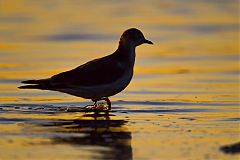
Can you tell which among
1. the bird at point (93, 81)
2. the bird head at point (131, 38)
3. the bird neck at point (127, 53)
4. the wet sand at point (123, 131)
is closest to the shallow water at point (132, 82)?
the wet sand at point (123, 131)

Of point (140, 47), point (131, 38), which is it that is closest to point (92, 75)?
point (131, 38)

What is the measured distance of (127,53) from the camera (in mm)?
12656

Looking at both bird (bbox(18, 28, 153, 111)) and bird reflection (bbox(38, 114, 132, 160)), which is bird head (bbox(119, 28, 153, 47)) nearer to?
bird (bbox(18, 28, 153, 111))

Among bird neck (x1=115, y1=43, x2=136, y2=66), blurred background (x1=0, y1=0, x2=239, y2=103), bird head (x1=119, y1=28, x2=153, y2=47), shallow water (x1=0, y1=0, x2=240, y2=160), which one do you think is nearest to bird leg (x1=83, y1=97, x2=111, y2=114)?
shallow water (x1=0, y1=0, x2=240, y2=160)

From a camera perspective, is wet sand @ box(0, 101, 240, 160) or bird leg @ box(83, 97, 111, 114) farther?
bird leg @ box(83, 97, 111, 114)

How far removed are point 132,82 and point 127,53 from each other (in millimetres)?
1290

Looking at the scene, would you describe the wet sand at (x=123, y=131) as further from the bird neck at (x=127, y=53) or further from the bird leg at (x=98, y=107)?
the bird neck at (x=127, y=53)

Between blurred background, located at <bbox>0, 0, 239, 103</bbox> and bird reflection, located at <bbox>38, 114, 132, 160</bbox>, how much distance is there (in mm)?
1702

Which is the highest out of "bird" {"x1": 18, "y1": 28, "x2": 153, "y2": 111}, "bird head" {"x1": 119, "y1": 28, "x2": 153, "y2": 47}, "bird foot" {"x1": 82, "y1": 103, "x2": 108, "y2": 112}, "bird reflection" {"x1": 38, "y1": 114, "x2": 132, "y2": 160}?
"bird head" {"x1": 119, "y1": 28, "x2": 153, "y2": 47}

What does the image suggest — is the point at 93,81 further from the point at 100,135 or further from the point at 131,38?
the point at 100,135

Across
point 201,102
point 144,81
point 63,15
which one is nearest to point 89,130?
point 201,102

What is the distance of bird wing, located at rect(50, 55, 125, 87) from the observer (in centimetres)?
1179

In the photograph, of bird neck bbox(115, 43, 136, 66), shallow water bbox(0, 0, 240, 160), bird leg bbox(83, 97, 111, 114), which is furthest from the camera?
bird neck bbox(115, 43, 136, 66)

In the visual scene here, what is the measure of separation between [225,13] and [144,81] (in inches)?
321
